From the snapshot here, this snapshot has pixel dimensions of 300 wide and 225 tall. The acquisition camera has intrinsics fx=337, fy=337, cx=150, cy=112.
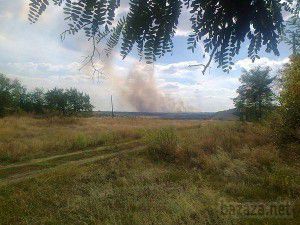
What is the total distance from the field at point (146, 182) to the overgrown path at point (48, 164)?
4cm

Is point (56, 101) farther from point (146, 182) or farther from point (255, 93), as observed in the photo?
point (146, 182)

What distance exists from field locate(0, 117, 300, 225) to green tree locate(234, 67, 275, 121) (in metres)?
18.0

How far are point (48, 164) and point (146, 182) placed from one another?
18.2 ft

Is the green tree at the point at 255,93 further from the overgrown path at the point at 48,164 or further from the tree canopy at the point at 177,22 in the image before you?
the tree canopy at the point at 177,22

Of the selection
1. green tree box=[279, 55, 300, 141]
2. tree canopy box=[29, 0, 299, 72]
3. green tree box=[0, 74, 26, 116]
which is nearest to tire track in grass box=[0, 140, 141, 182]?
green tree box=[279, 55, 300, 141]

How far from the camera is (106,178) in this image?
485 inches

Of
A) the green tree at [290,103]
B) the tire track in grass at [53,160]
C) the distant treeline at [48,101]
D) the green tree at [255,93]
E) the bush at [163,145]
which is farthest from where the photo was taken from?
the distant treeline at [48,101]

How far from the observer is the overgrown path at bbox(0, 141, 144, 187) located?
41.9 feet

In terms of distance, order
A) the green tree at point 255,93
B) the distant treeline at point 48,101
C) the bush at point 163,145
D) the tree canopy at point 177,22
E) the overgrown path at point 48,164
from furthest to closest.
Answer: the distant treeline at point 48,101, the green tree at point 255,93, the bush at point 163,145, the overgrown path at point 48,164, the tree canopy at point 177,22

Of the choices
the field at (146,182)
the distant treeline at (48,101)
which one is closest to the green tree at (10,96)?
the distant treeline at (48,101)

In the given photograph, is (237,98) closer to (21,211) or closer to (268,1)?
(21,211)

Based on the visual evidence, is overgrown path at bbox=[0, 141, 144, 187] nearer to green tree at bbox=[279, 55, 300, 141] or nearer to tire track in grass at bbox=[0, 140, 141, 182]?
tire track in grass at bbox=[0, 140, 141, 182]

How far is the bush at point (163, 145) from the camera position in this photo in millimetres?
17006

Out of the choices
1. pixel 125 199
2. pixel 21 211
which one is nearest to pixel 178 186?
pixel 125 199
